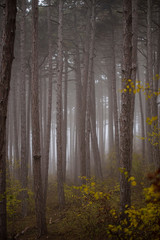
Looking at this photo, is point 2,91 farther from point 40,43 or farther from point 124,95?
point 40,43

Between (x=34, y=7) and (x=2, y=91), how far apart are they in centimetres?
399

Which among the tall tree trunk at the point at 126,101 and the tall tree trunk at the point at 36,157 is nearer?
the tall tree trunk at the point at 126,101

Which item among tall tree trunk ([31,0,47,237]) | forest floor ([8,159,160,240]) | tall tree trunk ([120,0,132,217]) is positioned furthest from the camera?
tall tree trunk ([31,0,47,237])

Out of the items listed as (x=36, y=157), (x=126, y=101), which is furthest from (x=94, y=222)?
(x=126, y=101)

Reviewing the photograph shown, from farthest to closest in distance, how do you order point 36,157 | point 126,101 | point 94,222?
point 36,157 < point 94,222 < point 126,101

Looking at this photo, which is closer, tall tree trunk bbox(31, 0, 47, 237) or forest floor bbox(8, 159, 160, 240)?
forest floor bbox(8, 159, 160, 240)

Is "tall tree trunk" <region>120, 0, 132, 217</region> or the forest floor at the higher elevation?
"tall tree trunk" <region>120, 0, 132, 217</region>

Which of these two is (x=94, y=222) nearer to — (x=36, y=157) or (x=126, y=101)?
(x=36, y=157)

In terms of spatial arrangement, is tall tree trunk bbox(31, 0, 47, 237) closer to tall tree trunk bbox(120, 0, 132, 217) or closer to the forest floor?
the forest floor

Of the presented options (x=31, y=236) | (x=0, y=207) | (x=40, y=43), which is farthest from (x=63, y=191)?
(x=40, y=43)

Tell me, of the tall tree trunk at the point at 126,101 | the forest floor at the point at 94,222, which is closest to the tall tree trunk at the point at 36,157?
the forest floor at the point at 94,222

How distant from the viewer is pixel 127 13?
429 cm

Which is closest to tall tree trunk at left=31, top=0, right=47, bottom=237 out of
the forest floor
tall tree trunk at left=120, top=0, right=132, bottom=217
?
the forest floor

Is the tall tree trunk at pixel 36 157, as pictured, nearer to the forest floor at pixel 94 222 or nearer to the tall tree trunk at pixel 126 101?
the forest floor at pixel 94 222
